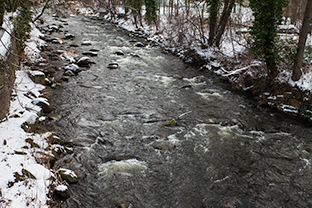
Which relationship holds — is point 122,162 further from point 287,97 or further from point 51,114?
point 287,97

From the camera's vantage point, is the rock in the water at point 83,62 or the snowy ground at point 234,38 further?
the rock in the water at point 83,62

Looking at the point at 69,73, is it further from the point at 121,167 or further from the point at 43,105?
the point at 121,167

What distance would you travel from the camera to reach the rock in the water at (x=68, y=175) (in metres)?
4.46

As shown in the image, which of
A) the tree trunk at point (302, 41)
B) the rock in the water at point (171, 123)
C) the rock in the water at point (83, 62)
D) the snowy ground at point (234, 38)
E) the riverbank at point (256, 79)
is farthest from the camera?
the rock in the water at point (83, 62)

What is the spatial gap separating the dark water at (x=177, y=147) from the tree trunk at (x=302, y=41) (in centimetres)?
171

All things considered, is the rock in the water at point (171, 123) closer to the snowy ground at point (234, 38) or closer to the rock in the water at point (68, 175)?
the rock in the water at point (68, 175)

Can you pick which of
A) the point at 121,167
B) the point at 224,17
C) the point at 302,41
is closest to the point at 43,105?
the point at 121,167

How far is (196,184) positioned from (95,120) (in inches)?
138

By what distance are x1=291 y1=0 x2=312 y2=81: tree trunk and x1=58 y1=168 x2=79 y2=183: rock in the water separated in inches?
304

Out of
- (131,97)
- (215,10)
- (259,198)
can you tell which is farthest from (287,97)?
(215,10)

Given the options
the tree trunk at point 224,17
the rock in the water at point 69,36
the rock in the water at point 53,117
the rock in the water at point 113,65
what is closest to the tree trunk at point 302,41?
the tree trunk at point 224,17

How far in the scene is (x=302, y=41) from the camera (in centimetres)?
793

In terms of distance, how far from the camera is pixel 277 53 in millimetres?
8562

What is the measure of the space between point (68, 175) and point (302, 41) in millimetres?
8165
